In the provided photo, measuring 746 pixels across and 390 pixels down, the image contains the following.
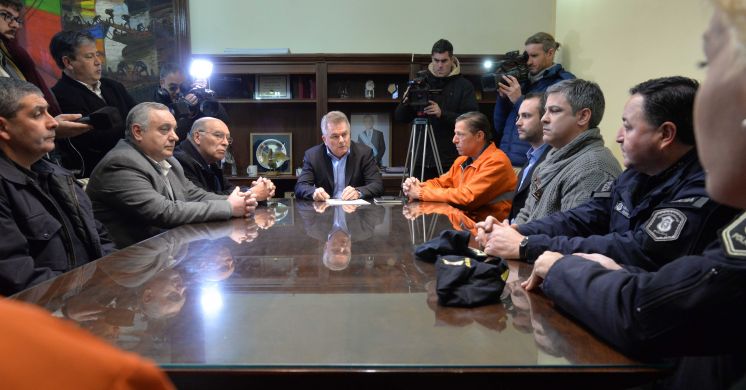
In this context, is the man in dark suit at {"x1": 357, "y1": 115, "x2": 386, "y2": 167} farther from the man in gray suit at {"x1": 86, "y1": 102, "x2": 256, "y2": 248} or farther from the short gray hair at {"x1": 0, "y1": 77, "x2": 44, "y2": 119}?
the short gray hair at {"x1": 0, "y1": 77, "x2": 44, "y2": 119}

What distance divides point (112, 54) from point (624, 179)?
4678mm

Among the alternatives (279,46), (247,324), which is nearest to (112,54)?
(279,46)

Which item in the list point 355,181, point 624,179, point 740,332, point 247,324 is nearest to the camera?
point 740,332

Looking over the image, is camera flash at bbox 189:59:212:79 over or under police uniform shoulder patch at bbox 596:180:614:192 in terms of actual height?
over

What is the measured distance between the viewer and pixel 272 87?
5.05 meters

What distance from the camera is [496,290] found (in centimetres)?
106

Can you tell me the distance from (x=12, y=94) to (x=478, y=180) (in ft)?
7.70

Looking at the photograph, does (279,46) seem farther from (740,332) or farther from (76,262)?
(740,332)

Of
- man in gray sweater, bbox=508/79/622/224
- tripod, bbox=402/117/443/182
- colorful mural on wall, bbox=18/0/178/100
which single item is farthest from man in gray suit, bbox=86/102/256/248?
colorful mural on wall, bbox=18/0/178/100

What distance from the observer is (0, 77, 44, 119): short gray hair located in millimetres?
1753

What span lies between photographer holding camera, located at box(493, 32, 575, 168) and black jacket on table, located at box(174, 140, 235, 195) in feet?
7.10

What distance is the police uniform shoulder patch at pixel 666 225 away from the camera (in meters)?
1.19

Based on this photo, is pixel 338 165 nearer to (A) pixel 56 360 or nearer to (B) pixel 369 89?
(B) pixel 369 89

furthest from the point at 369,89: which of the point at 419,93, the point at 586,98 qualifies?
the point at 586,98
